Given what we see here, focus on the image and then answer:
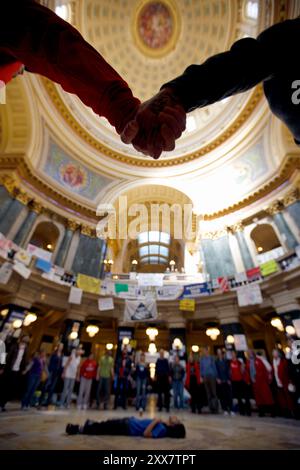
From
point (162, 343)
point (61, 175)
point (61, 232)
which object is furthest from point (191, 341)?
point (61, 175)

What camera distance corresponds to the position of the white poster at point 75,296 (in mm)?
12123

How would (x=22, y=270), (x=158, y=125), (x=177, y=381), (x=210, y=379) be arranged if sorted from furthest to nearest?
(x=22, y=270), (x=177, y=381), (x=210, y=379), (x=158, y=125)

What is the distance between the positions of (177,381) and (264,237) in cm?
1107

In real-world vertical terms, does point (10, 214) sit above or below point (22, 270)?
above

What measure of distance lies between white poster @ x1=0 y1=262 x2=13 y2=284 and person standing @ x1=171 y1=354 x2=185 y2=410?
24.8ft

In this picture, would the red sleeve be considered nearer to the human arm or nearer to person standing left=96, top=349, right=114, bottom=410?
the human arm

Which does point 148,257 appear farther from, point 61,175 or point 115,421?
point 115,421

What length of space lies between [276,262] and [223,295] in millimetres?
3201

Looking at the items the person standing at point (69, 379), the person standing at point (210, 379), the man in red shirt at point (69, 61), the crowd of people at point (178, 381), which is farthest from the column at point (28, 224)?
the man in red shirt at point (69, 61)

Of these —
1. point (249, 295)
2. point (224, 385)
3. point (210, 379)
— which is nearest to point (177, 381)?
point (210, 379)

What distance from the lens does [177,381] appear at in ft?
28.5

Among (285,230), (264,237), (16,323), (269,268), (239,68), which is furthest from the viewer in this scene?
(264,237)

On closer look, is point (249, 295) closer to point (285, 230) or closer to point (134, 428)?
point (285, 230)

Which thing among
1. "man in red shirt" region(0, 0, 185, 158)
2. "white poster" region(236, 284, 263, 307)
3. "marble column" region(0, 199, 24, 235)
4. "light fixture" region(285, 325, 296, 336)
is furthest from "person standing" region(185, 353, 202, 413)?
"marble column" region(0, 199, 24, 235)
